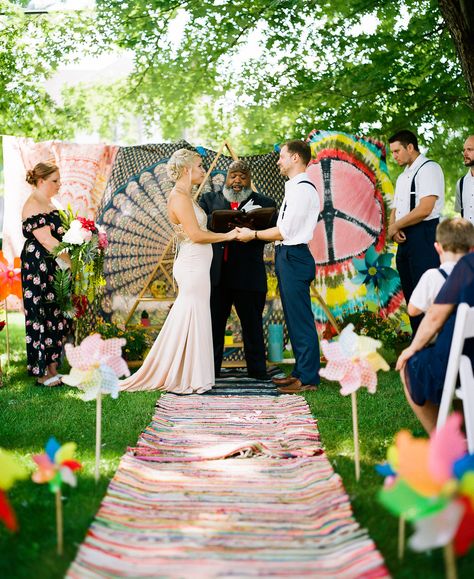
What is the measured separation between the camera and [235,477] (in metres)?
3.62

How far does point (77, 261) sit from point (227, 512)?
3733mm

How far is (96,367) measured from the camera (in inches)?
137

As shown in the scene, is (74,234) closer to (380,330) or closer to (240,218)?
(240,218)

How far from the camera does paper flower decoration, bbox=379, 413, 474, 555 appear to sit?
196cm

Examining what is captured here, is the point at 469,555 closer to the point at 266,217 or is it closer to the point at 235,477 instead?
the point at 235,477

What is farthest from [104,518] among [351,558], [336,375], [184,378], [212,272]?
[212,272]

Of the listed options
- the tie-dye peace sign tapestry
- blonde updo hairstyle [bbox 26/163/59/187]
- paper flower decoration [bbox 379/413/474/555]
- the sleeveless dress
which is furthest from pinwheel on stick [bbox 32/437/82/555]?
the tie-dye peace sign tapestry

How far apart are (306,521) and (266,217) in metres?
3.75

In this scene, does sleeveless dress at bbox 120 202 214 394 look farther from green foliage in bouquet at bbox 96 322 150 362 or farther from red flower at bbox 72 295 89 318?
green foliage in bouquet at bbox 96 322 150 362

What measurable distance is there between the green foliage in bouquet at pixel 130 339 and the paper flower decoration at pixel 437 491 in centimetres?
532

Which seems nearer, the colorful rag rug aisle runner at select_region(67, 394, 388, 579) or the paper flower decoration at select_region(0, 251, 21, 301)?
the colorful rag rug aisle runner at select_region(67, 394, 388, 579)

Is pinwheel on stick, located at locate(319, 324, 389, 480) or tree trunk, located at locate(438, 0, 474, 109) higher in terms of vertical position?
tree trunk, located at locate(438, 0, 474, 109)

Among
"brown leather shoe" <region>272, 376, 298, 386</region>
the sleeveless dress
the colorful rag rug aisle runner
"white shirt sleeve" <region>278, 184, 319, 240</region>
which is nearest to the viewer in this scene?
the colorful rag rug aisle runner

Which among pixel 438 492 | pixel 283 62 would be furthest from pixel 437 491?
pixel 283 62
